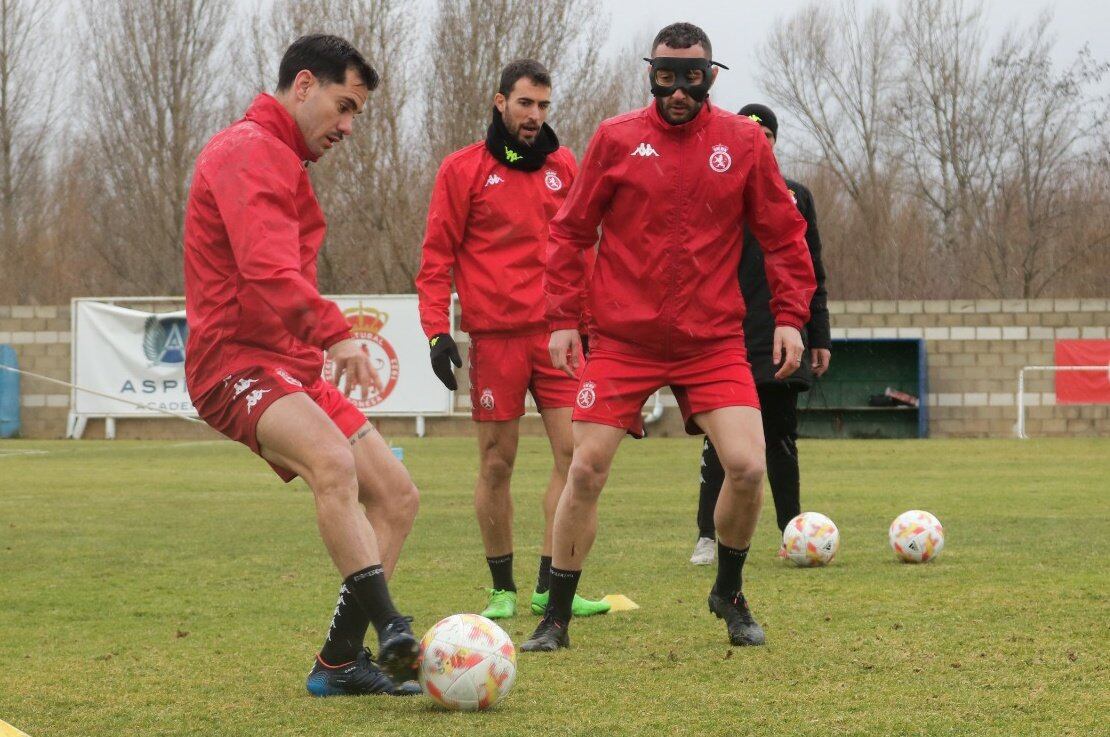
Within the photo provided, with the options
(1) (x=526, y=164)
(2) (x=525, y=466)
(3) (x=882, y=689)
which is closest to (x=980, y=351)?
(2) (x=525, y=466)

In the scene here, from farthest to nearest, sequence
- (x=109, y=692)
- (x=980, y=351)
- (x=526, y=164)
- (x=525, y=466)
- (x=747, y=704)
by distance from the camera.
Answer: (x=980, y=351) < (x=525, y=466) < (x=526, y=164) < (x=109, y=692) < (x=747, y=704)

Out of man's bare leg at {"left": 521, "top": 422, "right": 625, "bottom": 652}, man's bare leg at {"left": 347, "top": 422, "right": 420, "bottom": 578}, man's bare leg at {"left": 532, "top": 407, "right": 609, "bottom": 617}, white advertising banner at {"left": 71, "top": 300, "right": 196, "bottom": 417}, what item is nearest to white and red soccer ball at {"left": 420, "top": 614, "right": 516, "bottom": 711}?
man's bare leg at {"left": 347, "top": 422, "right": 420, "bottom": 578}

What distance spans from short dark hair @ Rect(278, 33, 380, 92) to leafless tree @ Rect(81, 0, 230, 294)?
36982mm

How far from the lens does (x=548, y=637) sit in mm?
5703

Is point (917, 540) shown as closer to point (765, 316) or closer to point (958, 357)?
point (765, 316)

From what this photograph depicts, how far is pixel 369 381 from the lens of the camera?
4.57 metres

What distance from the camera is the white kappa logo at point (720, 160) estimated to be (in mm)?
5645

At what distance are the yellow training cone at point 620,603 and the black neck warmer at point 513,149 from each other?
1.90 meters

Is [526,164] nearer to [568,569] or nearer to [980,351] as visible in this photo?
[568,569]

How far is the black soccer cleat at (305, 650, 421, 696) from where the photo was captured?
192 inches

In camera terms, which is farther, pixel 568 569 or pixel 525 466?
pixel 525 466

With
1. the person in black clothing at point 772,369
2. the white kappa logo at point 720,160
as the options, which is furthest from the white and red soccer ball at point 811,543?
the white kappa logo at point 720,160

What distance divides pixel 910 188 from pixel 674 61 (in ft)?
132

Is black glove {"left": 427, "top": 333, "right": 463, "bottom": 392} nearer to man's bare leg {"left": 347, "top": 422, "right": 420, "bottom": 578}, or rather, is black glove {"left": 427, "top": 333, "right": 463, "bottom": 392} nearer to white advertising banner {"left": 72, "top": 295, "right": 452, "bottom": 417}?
man's bare leg {"left": 347, "top": 422, "right": 420, "bottom": 578}
